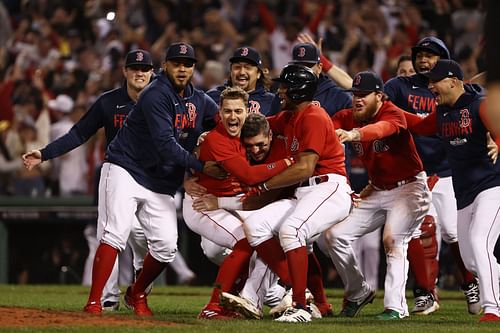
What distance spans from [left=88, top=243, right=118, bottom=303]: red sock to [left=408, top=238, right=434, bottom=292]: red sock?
252cm

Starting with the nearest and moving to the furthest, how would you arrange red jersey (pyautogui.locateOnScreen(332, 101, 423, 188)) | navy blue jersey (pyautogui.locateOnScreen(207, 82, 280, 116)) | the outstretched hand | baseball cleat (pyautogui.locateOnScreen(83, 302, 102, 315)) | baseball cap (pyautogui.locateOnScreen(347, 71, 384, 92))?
baseball cleat (pyautogui.locateOnScreen(83, 302, 102, 315)), baseball cap (pyautogui.locateOnScreen(347, 71, 384, 92)), red jersey (pyautogui.locateOnScreen(332, 101, 423, 188)), the outstretched hand, navy blue jersey (pyautogui.locateOnScreen(207, 82, 280, 116))

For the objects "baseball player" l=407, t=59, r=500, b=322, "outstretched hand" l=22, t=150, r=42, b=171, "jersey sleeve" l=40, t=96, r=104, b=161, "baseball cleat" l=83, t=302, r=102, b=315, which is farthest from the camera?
"jersey sleeve" l=40, t=96, r=104, b=161

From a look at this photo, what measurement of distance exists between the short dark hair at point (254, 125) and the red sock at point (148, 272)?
1.24 metres

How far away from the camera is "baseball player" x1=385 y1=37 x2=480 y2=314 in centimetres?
953

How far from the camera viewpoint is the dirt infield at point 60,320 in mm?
6957

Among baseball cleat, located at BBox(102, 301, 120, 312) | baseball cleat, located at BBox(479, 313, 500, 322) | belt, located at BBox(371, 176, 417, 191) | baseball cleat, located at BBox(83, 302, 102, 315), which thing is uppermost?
belt, located at BBox(371, 176, 417, 191)

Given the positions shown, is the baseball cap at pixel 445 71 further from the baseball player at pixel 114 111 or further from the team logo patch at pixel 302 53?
the baseball player at pixel 114 111

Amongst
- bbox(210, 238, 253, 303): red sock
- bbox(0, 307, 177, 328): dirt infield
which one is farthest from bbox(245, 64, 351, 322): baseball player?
bbox(0, 307, 177, 328): dirt infield

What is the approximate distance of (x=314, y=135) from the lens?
759 centimetres

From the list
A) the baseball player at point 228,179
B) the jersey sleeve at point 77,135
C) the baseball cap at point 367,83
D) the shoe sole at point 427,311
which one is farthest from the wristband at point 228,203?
the shoe sole at point 427,311

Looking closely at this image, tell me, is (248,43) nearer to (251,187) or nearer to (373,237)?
(373,237)

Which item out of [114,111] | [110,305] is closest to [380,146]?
[114,111]

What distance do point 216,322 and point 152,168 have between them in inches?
60.2

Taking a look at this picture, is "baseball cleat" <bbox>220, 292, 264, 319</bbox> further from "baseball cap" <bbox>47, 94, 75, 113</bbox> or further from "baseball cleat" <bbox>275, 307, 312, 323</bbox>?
"baseball cap" <bbox>47, 94, 75, 113</bbox>
